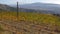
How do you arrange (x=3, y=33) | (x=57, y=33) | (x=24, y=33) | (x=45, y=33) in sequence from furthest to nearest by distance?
1. (x=57, y=33)
2. (x=45, y=33)
3. (x=24, y=33)
4. (x=3, y=33)

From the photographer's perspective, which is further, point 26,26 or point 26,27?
point 26,26

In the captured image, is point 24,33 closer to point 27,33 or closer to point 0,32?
point 27,33

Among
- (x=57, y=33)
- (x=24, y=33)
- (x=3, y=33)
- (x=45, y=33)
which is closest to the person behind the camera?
(x=3, y=33)

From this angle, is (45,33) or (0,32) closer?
(0,32)

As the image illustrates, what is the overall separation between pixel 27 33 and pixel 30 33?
0.71 ft

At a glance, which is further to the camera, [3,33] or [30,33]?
[30,33]

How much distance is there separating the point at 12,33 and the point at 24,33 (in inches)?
48.4

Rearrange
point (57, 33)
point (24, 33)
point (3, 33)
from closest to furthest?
point (3, 33) → point (24, 33) → point (57, 33)

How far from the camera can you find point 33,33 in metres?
15.9

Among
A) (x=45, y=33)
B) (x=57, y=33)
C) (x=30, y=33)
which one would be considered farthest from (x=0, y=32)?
(x=57, y=33)

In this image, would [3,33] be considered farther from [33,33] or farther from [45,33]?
[45,33]

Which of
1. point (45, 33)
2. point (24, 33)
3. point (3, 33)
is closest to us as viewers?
point (3, 33)

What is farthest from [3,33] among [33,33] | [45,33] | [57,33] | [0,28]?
[57,33]

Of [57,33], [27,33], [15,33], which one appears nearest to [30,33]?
[27,33]
